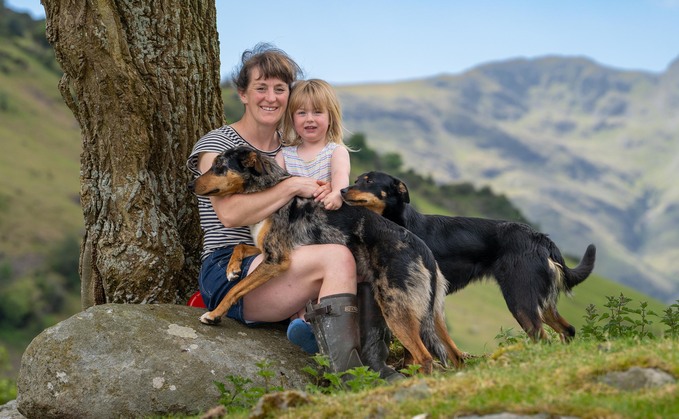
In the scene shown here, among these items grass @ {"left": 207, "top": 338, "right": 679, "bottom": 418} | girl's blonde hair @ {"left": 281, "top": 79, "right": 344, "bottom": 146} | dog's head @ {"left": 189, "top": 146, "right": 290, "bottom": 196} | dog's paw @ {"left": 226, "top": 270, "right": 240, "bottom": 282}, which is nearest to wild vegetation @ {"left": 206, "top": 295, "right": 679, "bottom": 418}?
grass @ {"left": 207, "top": 338, "right": 679, "bottom": 418}

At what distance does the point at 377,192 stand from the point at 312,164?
63 centimetres

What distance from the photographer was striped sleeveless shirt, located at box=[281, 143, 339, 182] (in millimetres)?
7379

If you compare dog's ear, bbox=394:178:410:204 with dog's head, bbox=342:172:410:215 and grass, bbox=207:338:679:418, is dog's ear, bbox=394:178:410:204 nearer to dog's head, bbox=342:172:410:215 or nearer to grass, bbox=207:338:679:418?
dog's head, bbox=342:172:410:215

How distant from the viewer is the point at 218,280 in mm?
7020

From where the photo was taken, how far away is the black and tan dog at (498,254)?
7.47 metres

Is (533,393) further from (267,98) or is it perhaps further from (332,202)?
(267,98)

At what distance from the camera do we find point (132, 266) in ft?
26.0

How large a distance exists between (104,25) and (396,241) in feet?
11.2

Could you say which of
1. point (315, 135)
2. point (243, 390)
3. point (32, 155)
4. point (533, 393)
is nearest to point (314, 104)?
point (315, 135)

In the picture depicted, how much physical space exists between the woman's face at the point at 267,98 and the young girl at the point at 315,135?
0.10 meters

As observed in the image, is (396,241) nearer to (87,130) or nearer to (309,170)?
(309,170)

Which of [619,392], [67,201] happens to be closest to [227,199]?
[619,392]

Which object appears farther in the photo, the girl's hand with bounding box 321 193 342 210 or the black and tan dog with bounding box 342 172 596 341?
the black and tan dog with bounding box 342 172 596 341

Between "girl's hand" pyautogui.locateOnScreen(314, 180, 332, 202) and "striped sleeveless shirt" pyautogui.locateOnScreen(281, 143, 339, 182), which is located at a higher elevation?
"striped sleeveless shirt" pyautogui.locateOnScreen(281, 143, 339, 182)
